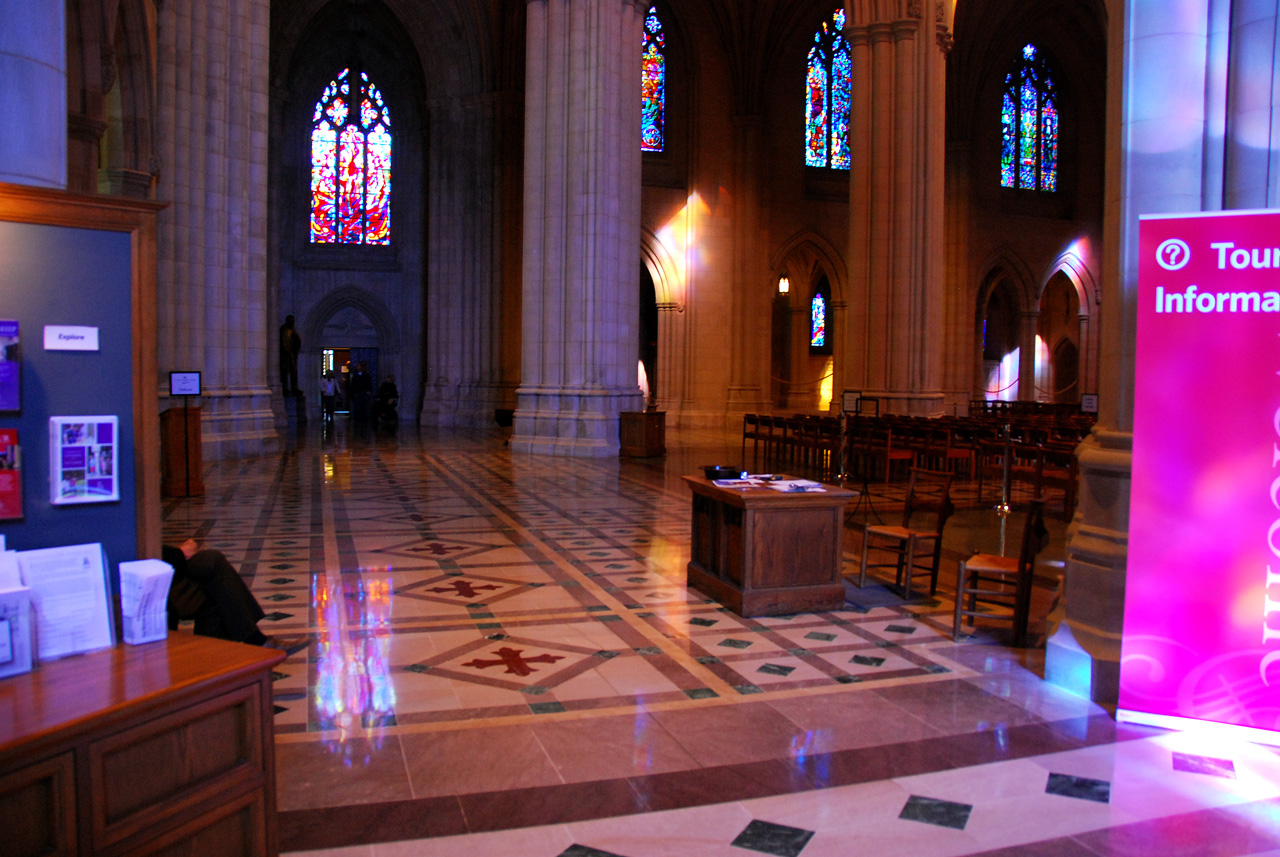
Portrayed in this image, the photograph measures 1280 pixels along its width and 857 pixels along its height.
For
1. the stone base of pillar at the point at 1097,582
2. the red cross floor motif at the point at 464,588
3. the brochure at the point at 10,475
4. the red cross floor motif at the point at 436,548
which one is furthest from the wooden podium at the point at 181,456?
the stone base of pillar at the point at 1097,582

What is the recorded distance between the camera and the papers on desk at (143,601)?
2779mm

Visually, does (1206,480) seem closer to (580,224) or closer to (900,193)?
(580,224)

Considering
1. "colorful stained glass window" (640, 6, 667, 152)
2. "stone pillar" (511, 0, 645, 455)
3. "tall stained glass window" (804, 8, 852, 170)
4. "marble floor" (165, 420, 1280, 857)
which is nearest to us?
"marble floor" (165, 420, 1280, 857)

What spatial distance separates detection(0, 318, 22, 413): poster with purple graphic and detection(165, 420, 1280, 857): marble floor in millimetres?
1636

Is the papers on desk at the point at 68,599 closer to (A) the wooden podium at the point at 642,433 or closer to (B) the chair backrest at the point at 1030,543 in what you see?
(B) the chair backrest at the point at 1030,543

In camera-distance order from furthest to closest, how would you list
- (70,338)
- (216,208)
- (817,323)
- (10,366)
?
1. (817,323)
2. (216,208)
3. (70,338)
4. (10,366)

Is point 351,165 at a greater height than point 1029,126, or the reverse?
point 1029,126

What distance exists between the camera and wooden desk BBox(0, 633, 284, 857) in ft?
6.97

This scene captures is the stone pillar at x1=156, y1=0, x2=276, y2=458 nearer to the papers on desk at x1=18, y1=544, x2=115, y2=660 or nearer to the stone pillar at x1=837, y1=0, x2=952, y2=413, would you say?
the stone pillar at x1=837, y1=0, x2=952, y2=413

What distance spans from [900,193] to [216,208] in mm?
13556

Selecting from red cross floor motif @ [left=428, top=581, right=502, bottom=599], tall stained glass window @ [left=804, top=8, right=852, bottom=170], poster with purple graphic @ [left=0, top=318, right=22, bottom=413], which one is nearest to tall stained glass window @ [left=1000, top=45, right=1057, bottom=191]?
tall stained glass window @ [left=804, top=8, right=852, bottom=170]

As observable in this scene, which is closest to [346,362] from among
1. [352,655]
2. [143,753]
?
[352,655]

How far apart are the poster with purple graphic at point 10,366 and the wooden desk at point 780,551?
419 cm

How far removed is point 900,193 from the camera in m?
20.5
